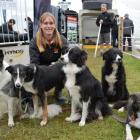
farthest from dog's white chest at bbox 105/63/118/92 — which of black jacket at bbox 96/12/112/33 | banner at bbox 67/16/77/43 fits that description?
banner at bbox 67/16/77/43

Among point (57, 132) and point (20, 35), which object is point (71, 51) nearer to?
point (57, 132)

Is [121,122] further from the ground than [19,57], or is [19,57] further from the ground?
[19,57]

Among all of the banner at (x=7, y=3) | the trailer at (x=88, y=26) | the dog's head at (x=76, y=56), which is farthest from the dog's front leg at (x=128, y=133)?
the trailer at (x=88, y=26)

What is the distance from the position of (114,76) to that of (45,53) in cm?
125

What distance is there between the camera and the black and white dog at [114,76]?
5867 millimetres

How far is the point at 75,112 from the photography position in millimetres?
5145

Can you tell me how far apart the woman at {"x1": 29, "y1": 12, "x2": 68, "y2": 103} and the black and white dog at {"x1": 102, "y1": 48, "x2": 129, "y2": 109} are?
79cm

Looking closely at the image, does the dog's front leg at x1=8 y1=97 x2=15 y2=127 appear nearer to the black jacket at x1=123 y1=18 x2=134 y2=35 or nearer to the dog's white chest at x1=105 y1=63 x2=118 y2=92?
the dog's white chest at x1=105 y1=63 x2=118 y2=92

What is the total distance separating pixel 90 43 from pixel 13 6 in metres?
11.7

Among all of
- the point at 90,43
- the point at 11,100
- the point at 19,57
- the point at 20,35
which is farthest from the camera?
the point at 90,43

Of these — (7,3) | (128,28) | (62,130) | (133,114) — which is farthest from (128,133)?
(128,28)

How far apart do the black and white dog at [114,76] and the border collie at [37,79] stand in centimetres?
92

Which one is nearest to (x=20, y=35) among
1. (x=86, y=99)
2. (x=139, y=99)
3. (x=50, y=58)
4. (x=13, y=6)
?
(x=13, y=6)

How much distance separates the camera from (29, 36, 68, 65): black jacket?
5.85 meters
